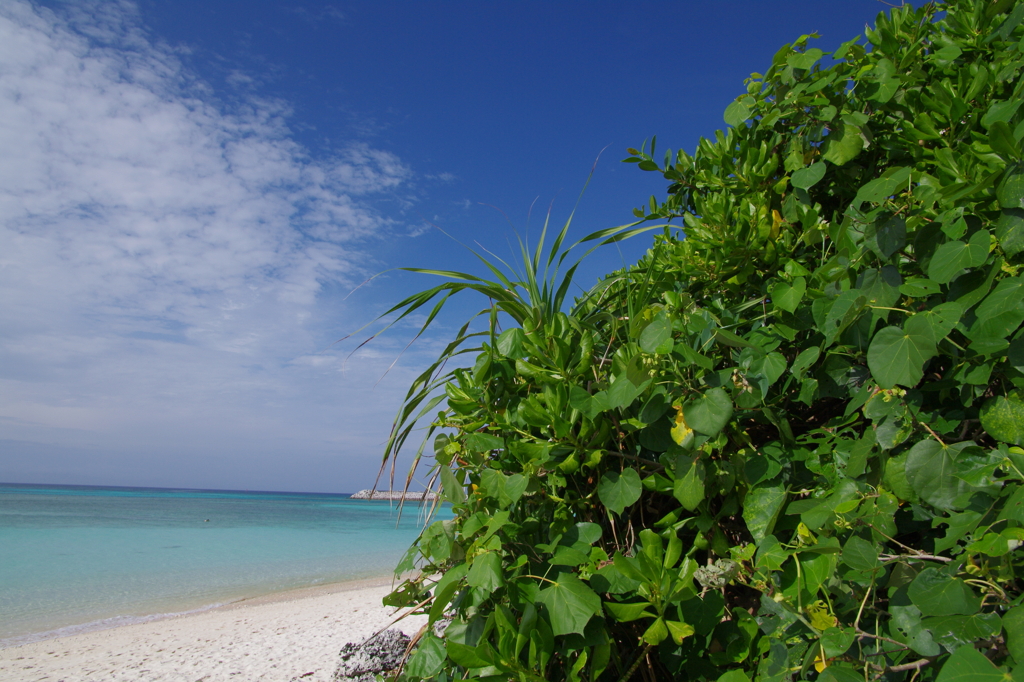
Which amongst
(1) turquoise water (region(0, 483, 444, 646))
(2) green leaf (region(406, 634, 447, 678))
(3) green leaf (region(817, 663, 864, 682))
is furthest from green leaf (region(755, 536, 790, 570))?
(1) turquoise water (region(0, 483, 444, 646))

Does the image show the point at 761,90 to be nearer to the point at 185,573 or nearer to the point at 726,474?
the point at 726,474

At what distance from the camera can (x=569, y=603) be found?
744mm

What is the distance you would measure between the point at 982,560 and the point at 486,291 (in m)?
1.09

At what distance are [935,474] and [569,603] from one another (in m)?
0.49

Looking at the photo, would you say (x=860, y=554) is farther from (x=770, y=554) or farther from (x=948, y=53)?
(x=948, y=53)

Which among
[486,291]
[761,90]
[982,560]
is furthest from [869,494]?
[486,291]

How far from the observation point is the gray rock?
10.6 feet

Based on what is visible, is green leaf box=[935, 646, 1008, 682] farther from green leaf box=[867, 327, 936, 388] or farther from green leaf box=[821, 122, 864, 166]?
green leaf box=[821, 122, 864, 166]

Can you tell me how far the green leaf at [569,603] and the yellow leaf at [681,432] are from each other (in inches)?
10.1

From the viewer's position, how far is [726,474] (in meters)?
0.78

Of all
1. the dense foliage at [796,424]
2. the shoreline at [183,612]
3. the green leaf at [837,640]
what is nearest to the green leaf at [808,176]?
the dense foliage at [796,424]

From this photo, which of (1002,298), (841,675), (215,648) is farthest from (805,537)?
(215,648)

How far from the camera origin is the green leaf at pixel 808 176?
892 mm

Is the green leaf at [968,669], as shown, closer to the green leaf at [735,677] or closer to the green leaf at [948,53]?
the green leaf at [735,677]
